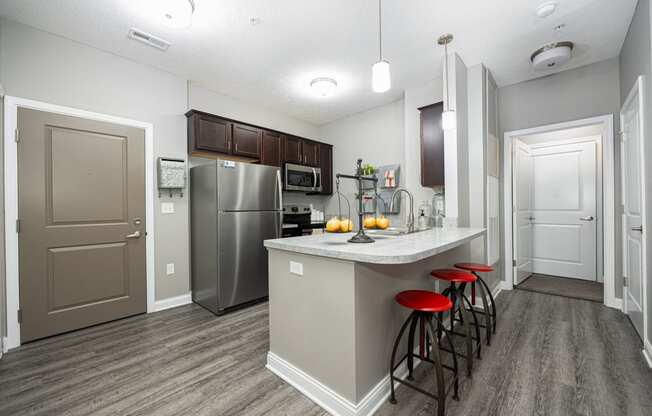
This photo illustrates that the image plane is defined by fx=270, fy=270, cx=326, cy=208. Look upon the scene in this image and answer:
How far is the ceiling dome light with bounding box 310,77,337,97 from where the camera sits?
335 cm

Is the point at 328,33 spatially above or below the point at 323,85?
above

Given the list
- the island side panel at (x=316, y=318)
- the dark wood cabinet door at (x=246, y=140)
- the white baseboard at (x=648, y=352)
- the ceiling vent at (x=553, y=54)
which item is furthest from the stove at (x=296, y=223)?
the white baseboard at (x=648, y=352)

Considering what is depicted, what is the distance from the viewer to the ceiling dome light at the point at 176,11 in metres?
1.96

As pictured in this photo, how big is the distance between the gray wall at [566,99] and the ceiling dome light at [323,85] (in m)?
2.39

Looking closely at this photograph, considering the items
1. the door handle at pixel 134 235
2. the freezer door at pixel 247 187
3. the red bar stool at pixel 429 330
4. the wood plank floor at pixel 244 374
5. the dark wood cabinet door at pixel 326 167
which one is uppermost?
the dark wood cabinet door at pixel 326 167

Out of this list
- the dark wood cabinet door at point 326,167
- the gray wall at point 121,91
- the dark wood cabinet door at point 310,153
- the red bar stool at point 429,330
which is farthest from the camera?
the dark wood cabinet door at point 326,167

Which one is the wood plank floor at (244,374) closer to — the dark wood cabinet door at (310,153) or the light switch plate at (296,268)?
the light switch plate at (296,268)

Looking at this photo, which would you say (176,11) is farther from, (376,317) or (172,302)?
(172,302)

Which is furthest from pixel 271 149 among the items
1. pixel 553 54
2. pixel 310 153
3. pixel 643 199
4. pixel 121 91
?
pixel 643 199

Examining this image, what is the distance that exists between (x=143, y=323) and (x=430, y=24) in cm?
403

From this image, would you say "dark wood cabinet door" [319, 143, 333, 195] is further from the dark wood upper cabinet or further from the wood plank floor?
the wood plank floor

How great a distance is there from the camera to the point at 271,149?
13.3 ft

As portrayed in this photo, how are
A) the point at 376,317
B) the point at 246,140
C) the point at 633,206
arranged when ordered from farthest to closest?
the point at 246,140 < the point at 633,206 < the point at 376,317

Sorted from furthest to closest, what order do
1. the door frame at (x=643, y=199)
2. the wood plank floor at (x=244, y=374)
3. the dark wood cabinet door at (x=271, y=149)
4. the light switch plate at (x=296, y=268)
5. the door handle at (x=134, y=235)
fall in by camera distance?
the dark wood cabinet door at (x=271, y=149)
the door handle at (x=134, y=235)
the door frame at (x=643, y=199)
the light switch plate at (x=296, y=268)
the wood plank floor at (x=244, y=374)
